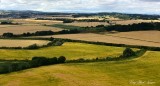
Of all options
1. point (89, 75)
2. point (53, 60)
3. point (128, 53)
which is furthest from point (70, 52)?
point (89, 75)

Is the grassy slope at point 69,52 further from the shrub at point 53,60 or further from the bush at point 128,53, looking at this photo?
the shrub at point 53,60

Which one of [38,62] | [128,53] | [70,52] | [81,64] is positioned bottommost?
[81,64]

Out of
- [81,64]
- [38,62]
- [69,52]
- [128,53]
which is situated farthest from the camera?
[69,52]

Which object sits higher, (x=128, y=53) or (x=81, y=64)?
(x=128, y=53)

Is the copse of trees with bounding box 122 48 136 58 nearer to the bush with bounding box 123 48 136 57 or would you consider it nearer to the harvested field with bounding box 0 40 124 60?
the bush with bounding box 123 48 136 57

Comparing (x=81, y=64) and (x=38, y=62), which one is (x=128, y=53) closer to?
(x=81, y=64)

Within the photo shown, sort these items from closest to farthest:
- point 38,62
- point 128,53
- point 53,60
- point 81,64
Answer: point 38,62 < point 81,64 < point 53,60 < point 128,53

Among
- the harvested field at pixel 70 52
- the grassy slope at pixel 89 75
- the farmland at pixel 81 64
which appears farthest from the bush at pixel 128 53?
the grassy slope at pixel 89 75

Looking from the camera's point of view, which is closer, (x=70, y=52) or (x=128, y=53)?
(x=128, y=53)
